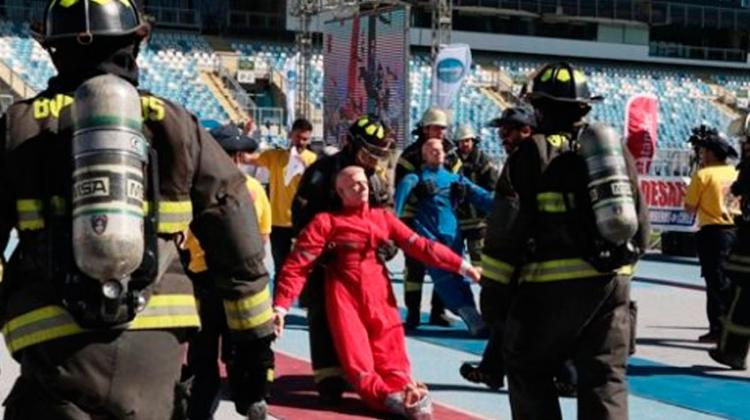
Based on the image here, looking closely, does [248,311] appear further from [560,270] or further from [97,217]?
[560,270]

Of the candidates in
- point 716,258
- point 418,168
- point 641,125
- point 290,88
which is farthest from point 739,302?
point 290,88

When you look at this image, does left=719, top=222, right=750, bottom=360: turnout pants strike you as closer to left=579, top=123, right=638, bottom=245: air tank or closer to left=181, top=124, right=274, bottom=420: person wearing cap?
left=181, top=124, right=274, bottom=420: person wearing cap

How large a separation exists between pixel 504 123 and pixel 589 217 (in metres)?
3.45

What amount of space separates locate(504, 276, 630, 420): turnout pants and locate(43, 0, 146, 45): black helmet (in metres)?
2.21

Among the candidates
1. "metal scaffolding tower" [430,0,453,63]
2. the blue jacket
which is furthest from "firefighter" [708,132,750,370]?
"metal scaffolding tower" [430,0,453,63]

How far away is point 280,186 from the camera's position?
11555 mm

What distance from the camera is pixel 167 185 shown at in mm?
3240

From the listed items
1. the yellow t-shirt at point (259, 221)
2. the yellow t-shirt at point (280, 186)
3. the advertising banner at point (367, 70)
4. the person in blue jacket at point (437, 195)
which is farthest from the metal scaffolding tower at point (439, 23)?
the yellow t-shirt at point (259, 221)

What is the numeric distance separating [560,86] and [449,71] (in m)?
20.3

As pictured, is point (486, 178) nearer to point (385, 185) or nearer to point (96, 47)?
point (385, 185)

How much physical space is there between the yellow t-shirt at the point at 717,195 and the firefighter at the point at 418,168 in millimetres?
2009

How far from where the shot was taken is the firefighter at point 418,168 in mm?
9984

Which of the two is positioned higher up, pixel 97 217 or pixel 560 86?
pixel 560 86

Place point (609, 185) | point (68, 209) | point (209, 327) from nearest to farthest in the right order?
point (68, 209)
point (609, 185)
point (209, 327)
